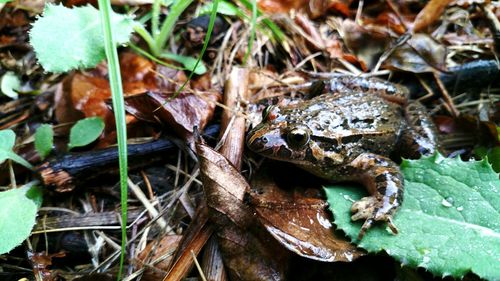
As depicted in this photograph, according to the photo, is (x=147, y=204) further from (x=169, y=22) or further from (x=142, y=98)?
(x=169, y=22)

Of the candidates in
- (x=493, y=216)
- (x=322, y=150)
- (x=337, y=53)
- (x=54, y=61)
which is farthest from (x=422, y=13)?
(x=54, y=61)

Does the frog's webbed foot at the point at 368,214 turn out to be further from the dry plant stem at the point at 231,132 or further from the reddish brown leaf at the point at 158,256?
the reddish brown leaf at the point at 158,256

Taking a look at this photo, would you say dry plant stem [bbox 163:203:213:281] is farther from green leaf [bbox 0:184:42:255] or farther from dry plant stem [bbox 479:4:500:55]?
dry plant stem [bbox 479:4:500:55]

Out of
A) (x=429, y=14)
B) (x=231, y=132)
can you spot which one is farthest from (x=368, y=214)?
(x=429, y=14)

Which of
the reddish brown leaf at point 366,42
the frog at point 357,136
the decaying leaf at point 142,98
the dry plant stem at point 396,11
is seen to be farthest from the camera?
the dry plant stem at point 396,11

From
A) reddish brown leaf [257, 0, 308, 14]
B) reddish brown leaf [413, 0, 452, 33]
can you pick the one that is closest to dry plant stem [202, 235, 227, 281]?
reddish brown leaf [257, 0, 308, 14]

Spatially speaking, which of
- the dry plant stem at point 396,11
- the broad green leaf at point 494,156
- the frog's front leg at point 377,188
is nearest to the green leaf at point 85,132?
the frog's front leg at point 377,188
